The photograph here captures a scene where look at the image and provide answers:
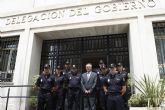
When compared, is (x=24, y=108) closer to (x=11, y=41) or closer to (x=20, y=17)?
(x=11, y=41)

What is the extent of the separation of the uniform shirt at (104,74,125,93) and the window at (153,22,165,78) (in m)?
2.06

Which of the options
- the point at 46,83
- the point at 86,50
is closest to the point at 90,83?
the point at 46,83

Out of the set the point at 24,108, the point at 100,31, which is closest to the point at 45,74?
the point at 24,108

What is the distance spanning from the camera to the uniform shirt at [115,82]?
6.45 metres

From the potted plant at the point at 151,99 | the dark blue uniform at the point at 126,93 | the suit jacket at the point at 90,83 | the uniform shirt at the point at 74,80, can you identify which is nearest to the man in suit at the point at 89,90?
the suit jacket at the point at 90,83

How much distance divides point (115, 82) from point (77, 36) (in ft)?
12.3

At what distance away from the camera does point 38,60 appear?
31.4ft

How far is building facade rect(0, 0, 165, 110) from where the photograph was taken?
796cm

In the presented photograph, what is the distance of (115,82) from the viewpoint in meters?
6.49

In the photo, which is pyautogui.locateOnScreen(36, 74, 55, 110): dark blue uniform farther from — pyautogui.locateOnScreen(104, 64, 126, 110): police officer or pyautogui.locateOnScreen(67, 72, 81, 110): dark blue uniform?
pyautogui.locateOnScreen(104, 64, 126, 110): police officer

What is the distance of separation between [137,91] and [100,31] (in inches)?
121

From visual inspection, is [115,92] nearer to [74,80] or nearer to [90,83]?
[90,83]

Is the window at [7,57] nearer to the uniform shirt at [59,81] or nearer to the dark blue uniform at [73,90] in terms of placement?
the uniform shirt at [59,81]

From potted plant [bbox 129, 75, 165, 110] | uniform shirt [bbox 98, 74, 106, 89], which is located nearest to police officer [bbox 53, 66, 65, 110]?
uniform shirt [bbox 98, 74, 106, 89]
